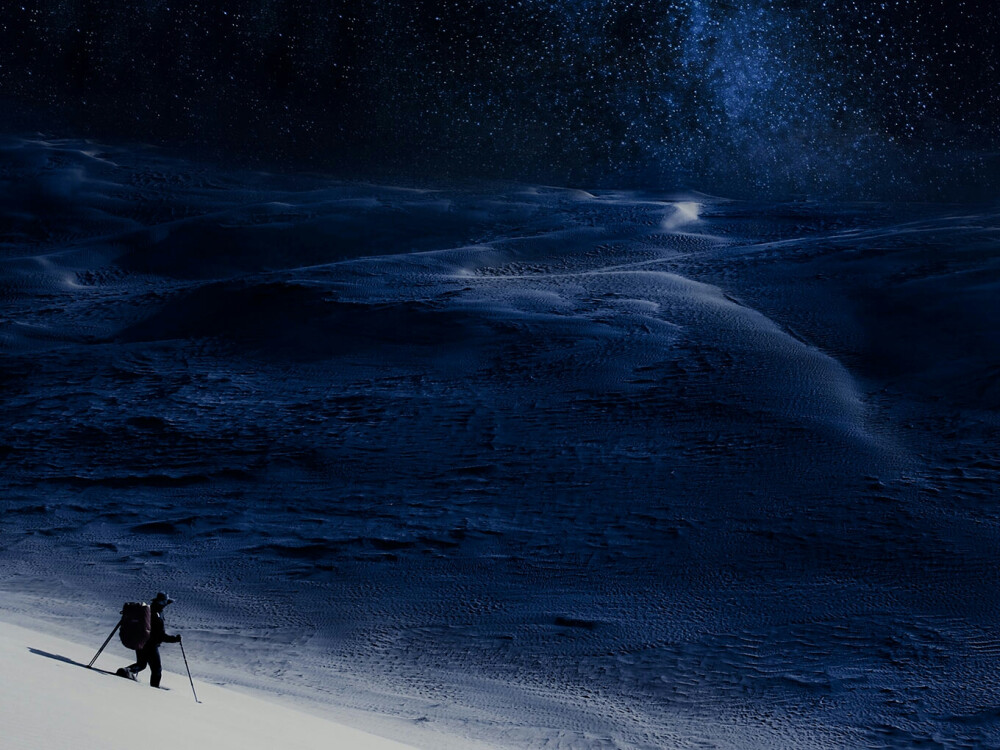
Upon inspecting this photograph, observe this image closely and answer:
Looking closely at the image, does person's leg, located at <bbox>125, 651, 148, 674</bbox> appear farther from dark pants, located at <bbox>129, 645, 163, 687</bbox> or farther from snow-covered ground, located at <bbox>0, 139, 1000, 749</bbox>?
snow-covered ground, located at <bbox>0, 139, 1000, 749</bbox>

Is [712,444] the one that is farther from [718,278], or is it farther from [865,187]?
[865,187]

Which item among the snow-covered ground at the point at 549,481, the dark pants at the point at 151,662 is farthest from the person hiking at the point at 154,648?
the snow-covered ground at the point at 549,481

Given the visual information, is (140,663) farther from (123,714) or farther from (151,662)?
(123,714)

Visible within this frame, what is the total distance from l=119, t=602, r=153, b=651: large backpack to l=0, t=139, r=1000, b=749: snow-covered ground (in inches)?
39.2

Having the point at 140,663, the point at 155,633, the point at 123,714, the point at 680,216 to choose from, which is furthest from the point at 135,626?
the point at 680,216

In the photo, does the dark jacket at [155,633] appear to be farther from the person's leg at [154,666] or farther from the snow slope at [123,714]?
the snow slope at [123,714]

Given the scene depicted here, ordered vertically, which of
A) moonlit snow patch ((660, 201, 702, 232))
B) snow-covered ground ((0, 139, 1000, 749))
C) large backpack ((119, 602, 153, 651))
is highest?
moonlit snow patch ((660, 201, 702, 232))

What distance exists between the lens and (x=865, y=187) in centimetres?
1991

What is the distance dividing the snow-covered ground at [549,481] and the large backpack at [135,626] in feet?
3.27

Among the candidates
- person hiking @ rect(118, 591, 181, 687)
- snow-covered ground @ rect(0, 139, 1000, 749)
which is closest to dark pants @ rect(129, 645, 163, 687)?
person hiking @ rect(118, 591, 181, 687)

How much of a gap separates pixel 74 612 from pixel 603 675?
2.61 meters

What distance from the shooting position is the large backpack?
362cm

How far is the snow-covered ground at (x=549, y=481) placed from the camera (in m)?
4.84

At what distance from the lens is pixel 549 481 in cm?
689
